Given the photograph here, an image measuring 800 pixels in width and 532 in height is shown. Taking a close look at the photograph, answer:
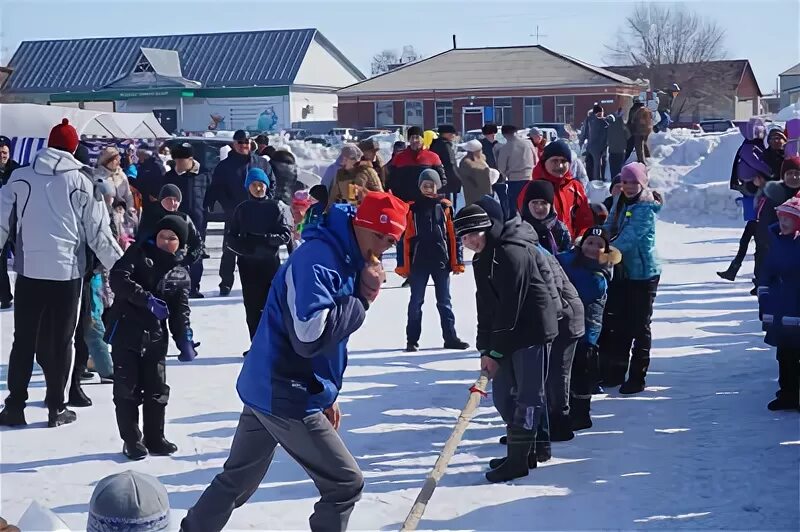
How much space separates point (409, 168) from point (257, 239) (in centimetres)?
280

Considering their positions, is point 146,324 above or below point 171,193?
below

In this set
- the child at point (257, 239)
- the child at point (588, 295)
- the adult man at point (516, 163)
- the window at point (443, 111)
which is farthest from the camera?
the window at point (443, 111)

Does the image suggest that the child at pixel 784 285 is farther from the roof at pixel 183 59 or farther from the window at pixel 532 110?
the roof at pixel 183 59

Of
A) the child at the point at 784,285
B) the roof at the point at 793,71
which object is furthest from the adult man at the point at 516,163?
the roof at the point at 793,71

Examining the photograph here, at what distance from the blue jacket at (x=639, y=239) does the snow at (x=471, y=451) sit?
3.19ft

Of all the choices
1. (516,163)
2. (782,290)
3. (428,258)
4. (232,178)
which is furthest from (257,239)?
(516,163)

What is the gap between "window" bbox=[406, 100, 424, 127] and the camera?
6212 centimetres

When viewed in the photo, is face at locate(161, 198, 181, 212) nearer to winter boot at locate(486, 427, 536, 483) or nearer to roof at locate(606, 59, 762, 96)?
winter boot at locate(486, 427, 536, 483)

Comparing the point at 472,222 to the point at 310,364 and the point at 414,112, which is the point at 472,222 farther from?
the point at 414,112

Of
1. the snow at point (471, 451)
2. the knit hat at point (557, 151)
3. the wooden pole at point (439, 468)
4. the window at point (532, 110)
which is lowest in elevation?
the snow at point (471, 451)

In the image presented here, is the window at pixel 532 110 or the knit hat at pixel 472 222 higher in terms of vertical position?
the window at pixel 532 110

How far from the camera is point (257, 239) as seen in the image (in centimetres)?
926

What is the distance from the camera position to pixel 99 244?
722cm

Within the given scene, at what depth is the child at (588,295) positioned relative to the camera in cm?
736
